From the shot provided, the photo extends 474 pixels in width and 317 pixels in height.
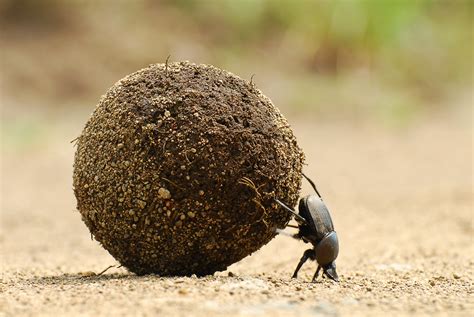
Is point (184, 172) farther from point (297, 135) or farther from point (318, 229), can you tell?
point (297, 135)

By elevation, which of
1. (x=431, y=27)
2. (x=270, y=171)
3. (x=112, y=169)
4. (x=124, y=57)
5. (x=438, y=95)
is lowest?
(x=112, y=169)

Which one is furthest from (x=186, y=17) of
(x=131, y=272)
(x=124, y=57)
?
(x=131, y=272)

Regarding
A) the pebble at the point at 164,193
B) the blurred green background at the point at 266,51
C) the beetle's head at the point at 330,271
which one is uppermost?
the blurred green background at the point at 266,51

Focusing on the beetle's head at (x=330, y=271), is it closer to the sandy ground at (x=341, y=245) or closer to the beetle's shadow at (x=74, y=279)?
the sandy ground at (x=341, y=245)

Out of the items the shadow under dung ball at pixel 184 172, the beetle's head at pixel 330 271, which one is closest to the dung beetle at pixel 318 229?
the beetle's head at pixel 330 271

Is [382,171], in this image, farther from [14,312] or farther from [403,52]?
[14,312]

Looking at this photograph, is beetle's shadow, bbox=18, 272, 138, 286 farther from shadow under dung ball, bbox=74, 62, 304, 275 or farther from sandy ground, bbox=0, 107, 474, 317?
shadow under dung ball, bbox=74, 62, 304, 275
